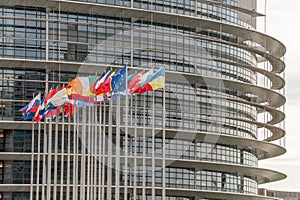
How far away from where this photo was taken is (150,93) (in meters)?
87.2

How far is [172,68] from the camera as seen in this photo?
8931 centimetres

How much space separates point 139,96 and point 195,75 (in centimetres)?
647

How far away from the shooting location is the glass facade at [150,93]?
83125 mm

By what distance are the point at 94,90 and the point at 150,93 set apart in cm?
2352

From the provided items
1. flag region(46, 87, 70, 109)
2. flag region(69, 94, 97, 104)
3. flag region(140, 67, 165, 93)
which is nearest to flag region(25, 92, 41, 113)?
flag region(46, 87, 70, 109)

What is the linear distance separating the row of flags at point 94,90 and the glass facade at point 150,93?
28.9 feet

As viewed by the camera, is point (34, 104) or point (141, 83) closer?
point (141, 83)

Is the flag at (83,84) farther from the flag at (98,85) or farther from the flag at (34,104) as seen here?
the flag at (34,104)

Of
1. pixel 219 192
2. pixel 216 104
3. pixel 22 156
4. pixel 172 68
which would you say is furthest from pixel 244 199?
pixel 22 156

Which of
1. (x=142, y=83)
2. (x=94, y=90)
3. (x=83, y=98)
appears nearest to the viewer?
(x=142, y=83)

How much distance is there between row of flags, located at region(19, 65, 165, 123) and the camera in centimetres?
6025

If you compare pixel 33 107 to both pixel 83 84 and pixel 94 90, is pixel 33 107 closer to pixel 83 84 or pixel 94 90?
pixel 83 84

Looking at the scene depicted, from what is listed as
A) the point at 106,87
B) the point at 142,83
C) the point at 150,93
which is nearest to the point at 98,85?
the point at 106,87

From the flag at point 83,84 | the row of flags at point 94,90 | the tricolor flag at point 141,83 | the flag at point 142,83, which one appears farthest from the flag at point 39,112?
the flag at point 142,83
